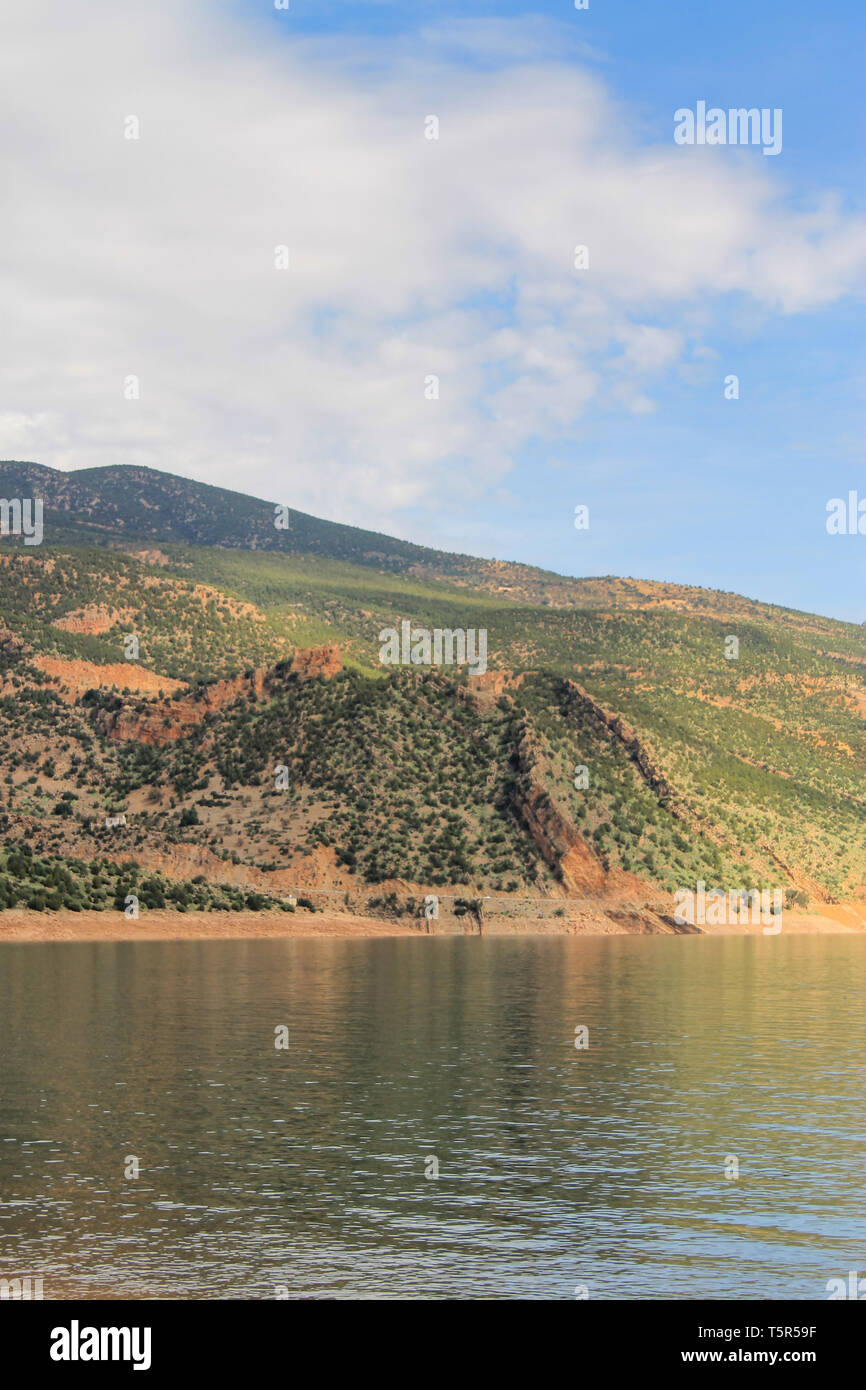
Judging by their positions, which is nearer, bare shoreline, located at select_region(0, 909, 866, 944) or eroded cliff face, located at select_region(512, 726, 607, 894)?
bare shoreline, located at select_region(0, 909, 866, 944)

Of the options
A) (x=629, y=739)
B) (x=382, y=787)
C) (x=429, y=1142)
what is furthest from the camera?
(x=629, y=739)

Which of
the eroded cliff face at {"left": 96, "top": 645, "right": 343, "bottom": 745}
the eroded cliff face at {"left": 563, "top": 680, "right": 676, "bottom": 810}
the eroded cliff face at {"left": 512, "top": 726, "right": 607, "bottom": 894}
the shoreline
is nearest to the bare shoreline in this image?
the shoreline

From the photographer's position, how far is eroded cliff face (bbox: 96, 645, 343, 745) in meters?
126

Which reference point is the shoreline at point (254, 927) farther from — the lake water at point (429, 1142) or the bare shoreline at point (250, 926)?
the lake water at point (429, 1142)

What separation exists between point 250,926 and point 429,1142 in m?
67.7

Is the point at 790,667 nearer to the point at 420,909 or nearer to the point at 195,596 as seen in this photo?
the point at 195,596

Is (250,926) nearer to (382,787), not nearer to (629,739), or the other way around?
(382,787)

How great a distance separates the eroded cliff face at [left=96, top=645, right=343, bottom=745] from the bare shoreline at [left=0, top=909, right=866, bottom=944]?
3324 centimetres

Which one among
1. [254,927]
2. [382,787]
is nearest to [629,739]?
[382,787]

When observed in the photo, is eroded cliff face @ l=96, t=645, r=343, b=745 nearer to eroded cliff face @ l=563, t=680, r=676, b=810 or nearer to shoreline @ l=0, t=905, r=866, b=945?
eroded cliff face @ l=563, t=680, r=676, b=810

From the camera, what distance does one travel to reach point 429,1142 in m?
28.8

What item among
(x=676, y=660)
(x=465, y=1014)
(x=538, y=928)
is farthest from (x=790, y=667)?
(x=465, y=1014)

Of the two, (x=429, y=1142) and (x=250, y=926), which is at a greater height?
(x=429, y=1142)

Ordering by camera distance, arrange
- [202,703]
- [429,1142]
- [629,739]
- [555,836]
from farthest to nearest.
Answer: [202,703] < [629,739] < [555,836] < [429,1142]
